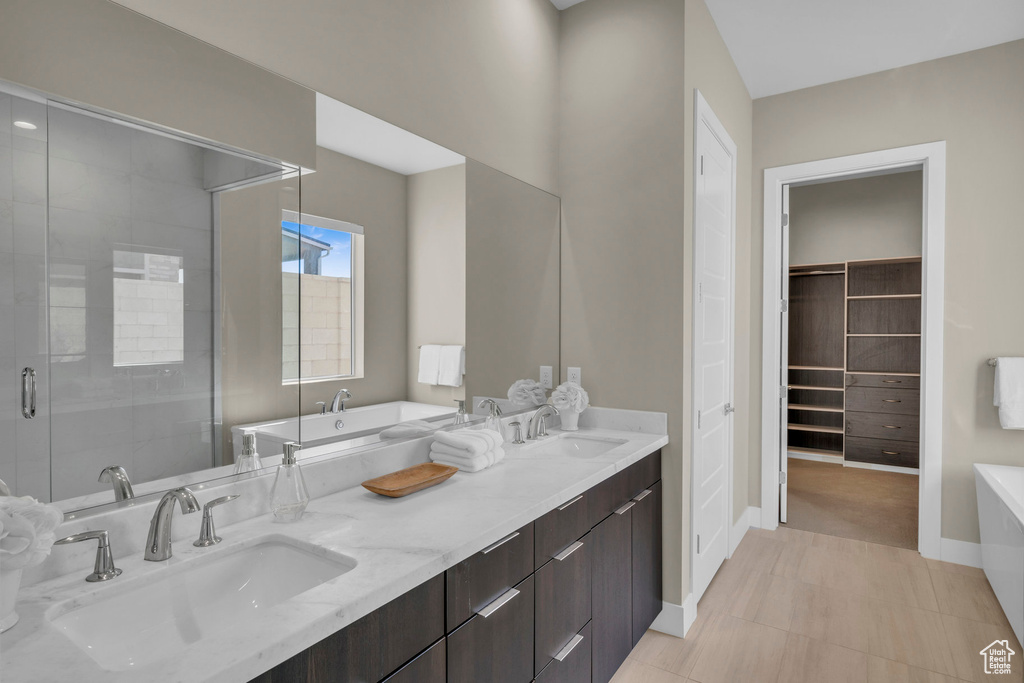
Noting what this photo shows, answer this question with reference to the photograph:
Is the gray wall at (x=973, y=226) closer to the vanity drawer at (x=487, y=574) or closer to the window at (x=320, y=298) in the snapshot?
the vanity drawer at (x=487, y=574)

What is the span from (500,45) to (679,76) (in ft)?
2.54

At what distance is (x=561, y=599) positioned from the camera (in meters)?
1.58

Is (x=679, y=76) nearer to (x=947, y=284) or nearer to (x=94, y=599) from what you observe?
(x=947, y=284)

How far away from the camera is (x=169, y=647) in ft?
3.05

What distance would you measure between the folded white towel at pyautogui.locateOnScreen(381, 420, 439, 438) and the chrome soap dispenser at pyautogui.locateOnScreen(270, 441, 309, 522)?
1.52ft

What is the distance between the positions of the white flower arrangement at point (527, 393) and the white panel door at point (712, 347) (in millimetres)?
695

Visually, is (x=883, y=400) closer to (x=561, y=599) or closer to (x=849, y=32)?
(x=849, y=32)

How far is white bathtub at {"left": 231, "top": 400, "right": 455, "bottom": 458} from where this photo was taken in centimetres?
140

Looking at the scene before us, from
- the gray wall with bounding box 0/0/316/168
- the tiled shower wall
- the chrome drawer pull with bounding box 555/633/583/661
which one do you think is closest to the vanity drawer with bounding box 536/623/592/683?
the chrome drawer pull with bounding box 555/633/583/661

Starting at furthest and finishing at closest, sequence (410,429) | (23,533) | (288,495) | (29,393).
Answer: (410,429)
(288,495)
(29,393)
(23,533)

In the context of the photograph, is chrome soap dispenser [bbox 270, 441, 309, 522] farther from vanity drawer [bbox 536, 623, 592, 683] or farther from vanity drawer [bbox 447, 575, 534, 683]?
vanity drawer [bbox 536, 623, 592, 683]

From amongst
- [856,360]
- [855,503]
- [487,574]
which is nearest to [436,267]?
[487,574]

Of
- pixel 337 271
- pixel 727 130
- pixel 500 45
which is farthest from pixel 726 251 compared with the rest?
pixel 337 271

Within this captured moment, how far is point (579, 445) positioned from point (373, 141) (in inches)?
58.5
